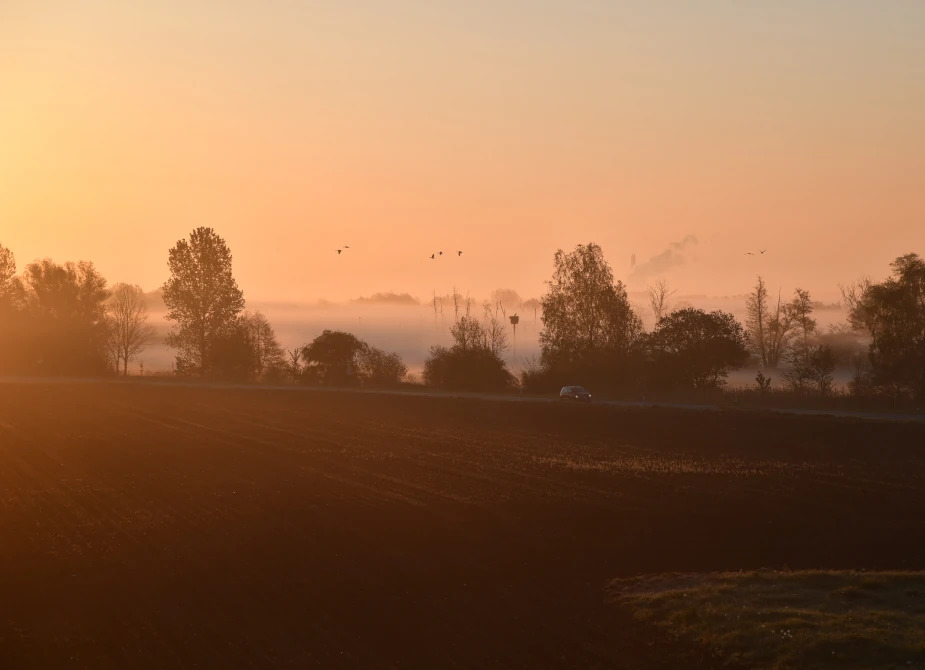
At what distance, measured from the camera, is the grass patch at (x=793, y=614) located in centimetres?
1592

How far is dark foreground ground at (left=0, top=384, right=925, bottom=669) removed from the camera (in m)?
17.8

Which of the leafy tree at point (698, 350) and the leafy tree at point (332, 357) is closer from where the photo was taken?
the leafy tree at point (698, 350)

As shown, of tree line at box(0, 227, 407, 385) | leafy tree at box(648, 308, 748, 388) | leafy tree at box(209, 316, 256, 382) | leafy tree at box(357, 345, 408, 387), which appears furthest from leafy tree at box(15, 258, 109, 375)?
leafy tree at box(648, 308, 748, 388)

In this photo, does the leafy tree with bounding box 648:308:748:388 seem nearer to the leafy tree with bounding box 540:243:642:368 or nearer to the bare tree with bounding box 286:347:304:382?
the leafy tree with bounding box 540:243:642:368

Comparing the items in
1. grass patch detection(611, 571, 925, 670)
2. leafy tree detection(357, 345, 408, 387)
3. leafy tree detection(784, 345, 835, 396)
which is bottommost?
grass patch detection(611, 571, 925, 670)

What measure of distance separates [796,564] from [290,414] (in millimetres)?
41414

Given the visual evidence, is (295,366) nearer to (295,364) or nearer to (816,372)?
(295,364)

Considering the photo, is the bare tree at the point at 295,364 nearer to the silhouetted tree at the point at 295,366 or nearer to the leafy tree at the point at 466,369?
the silhouetted tree at the point at 295,366

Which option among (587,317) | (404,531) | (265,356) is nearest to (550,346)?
(587,317)

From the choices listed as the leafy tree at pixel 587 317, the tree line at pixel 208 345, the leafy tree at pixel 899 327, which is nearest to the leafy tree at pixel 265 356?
the tree line at pixel 208 345

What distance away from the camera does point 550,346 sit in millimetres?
85750

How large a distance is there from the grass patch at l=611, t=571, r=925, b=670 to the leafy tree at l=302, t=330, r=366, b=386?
68962 millimetres

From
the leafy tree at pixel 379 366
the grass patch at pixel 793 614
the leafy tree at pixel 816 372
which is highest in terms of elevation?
the leafy tree at pixel 379 366

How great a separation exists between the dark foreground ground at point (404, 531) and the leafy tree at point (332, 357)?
124 ft
